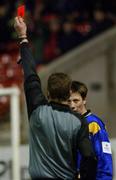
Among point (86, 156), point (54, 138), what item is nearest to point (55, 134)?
point (54, 138)

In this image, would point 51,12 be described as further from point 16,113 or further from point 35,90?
point 35,90

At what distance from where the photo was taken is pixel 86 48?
41.6 feet

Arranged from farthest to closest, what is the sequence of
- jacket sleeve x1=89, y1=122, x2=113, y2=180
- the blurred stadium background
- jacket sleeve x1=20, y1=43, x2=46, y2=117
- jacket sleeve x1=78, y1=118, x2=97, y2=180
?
the blurred stadium background, jacket sleeve x1=89, y1=122, x2=113, y2=180, jacket sleeve x1=20, y1=43, x2=46, y2=117, jacket sleeve x1=78, y1=118, x2=97, y2=180

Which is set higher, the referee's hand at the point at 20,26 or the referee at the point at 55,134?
the referee's hand at the point at 20,26

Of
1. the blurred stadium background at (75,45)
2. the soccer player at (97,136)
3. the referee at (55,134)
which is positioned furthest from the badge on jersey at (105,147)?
the blurred stadium background at (75,45)

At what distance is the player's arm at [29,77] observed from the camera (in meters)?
5.19

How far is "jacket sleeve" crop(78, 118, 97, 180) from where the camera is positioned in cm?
507

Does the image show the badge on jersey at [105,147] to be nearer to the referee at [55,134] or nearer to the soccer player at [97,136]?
the soccer player at [97,136]

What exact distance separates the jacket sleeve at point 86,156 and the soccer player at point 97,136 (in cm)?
25

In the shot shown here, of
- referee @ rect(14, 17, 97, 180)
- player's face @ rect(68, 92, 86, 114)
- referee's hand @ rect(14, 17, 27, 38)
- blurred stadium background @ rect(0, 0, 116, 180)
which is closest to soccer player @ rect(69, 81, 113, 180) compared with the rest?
player's face @ rect(68, 92, 86, 114)

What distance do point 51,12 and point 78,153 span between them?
27.6 ft

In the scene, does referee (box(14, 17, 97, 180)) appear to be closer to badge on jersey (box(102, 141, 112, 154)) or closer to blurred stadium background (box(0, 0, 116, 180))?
badge on jersey (box(102, 141, 112, 154))

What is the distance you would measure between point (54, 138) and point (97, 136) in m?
0.41

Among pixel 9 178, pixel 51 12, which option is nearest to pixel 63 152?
pixel 9 178
